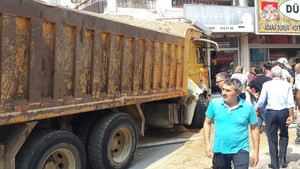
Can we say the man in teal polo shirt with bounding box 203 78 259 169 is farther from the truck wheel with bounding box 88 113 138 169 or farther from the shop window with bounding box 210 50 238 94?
the shop window with bounding box 210 50 238 94

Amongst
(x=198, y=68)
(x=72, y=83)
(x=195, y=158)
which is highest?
(x=198, y=68)

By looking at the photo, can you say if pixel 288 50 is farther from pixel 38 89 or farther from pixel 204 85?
pixel 38 89

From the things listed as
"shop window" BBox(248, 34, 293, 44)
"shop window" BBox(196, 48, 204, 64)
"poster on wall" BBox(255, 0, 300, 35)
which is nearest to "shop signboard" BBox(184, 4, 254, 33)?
"poster on wall" BBox(255, 0, 300, 35)

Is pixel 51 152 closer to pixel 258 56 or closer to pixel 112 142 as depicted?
pixel 112 142

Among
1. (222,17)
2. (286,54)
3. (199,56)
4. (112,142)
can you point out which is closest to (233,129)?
(112,142)

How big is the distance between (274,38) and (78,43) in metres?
13.7

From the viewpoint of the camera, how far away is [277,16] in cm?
1377

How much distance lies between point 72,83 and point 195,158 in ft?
9.63

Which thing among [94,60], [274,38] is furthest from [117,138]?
[274,38]

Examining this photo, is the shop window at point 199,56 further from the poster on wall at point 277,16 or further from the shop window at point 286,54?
the shop window at point 286,54

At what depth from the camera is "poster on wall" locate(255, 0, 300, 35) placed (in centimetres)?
1345

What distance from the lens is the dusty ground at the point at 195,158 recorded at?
528 centimetres

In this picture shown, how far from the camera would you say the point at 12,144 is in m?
3.36

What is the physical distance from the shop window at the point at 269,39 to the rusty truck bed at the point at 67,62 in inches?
415
